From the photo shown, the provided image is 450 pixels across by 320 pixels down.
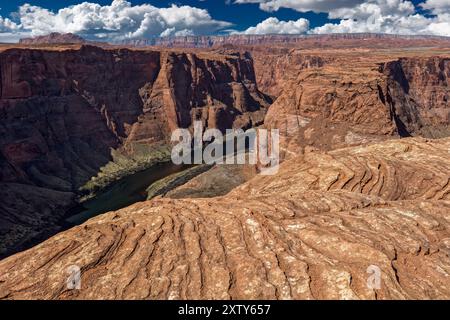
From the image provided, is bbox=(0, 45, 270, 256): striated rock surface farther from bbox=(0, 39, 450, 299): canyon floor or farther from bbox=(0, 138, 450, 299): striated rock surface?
bbox=(0, 138, 450, 299): striated rock surface

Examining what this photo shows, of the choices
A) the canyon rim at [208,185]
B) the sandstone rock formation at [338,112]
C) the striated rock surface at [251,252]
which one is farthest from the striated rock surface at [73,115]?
the striated rock surface at [251,252]

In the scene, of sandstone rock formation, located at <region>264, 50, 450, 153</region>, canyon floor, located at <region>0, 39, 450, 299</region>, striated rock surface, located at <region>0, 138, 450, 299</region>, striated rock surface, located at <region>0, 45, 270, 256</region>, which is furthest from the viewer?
sandstone rock formation, located at <region>264, 50, 450, 153</region>

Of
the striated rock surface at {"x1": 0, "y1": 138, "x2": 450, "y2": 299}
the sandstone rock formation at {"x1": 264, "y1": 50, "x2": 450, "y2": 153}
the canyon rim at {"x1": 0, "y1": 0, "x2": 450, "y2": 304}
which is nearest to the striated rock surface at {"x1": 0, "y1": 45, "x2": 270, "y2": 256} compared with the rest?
the canyon rim at {"x1": 0, "y1": 0, "x2": 450, "y2": 304}

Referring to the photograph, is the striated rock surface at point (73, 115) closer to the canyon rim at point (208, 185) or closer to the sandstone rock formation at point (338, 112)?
the canyon rim at point (208, 185)

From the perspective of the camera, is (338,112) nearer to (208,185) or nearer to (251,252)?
(208,185)

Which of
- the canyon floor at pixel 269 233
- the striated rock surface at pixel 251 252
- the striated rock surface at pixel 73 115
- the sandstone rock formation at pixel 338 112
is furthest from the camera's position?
the sandstone rock formation at pixel 338 112

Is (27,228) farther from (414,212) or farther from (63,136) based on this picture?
(414,212)

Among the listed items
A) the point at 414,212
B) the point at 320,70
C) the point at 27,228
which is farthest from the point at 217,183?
the point at 414,212
